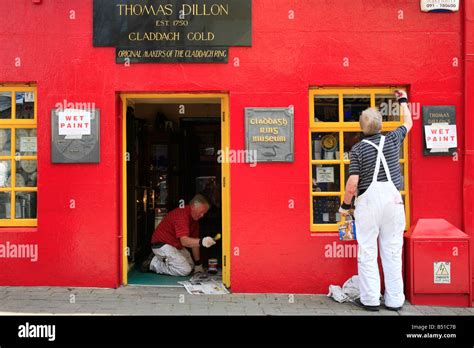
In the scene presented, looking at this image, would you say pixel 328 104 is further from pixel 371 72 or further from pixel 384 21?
pixel 384 21

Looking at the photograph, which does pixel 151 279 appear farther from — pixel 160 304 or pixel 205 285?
pixel 160 304

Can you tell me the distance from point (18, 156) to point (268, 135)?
10.6ft

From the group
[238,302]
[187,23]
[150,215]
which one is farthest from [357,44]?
[150,215]

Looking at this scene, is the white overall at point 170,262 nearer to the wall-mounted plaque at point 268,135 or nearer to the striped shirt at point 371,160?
the wall-mounted plaque at point 268,135

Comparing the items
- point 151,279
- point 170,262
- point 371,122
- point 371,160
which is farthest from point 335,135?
point 151,279

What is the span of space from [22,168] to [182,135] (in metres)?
3.19

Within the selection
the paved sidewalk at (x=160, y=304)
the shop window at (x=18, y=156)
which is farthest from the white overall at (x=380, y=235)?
the shop window at (x=18, y=156)

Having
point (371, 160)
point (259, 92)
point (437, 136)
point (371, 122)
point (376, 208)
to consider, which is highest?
point (259, 92)

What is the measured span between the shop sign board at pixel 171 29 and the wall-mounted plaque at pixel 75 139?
0.88 metres

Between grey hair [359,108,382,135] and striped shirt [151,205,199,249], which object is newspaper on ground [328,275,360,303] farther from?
striped shirt [151,205,199,249]

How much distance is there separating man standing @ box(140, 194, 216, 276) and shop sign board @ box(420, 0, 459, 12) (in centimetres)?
400

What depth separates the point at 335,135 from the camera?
6590 mm

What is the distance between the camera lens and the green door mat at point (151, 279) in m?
6.86

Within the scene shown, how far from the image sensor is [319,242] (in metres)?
6.37
